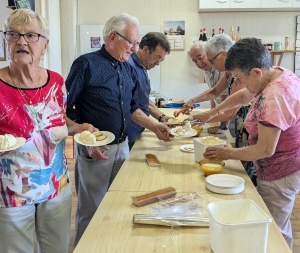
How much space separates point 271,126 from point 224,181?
318mm

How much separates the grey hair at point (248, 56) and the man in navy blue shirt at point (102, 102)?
→ 2.30 feet

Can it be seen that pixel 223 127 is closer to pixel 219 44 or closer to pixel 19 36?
pixel 219 44

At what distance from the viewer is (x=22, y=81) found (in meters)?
1.32

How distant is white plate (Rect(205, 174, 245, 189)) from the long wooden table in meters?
0.04

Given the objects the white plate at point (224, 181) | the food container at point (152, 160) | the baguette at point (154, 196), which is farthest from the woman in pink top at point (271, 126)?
the baguette at point (154, 196)

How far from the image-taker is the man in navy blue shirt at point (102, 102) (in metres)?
1.87

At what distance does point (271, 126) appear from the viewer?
56.4 inches

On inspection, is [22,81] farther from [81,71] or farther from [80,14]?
[80,14]

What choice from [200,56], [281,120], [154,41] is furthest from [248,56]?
[200,56]

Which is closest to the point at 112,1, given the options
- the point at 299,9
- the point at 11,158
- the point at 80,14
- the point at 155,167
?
the point at 80,14

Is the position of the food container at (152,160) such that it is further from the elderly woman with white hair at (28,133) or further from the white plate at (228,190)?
the elderly woman with white hair at (28,133)

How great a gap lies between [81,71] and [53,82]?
45 cm

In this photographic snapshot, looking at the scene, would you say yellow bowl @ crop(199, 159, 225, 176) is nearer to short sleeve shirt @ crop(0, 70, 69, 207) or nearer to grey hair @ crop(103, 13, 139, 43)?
short sleeve shirt @ crop(0, 70, 69, 207)

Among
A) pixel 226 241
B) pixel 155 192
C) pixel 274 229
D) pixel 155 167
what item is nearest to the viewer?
pixel 226 241
